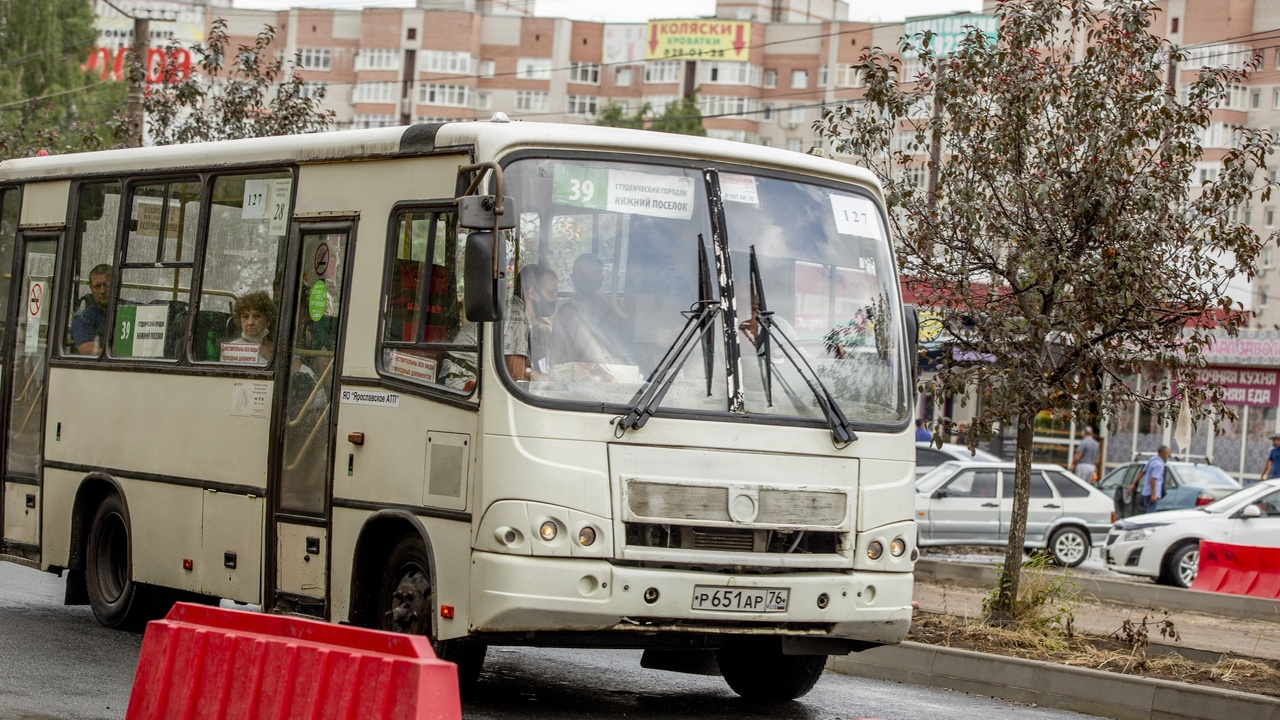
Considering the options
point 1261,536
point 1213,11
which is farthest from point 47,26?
point 1261,536

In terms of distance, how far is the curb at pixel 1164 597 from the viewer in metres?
17.8

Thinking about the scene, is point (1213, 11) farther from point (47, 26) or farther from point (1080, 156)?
point (1080, 156)

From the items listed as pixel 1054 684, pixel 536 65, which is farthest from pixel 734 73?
pixel 1054 684

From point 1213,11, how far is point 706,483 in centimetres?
7248

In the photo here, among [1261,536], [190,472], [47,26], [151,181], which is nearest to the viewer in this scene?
[190,472]

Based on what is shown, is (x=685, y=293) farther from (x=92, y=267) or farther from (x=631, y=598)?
(x=92, y=267)

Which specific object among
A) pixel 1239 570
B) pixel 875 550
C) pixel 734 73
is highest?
pixel 734 73

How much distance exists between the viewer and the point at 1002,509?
25078 millimetres

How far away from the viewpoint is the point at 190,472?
35.4 ft

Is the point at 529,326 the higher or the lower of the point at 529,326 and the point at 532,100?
the lower

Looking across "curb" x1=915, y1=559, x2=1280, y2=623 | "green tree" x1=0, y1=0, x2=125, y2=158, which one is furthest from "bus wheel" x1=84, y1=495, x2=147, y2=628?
"green tree" x1=0, y1=0, x2=125, y2=158

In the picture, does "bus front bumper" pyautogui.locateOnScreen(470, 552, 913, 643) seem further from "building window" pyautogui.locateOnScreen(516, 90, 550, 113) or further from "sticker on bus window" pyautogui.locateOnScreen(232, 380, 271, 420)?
"building window" pyautogui.locateOnScreen(516, 90, 550, 113)

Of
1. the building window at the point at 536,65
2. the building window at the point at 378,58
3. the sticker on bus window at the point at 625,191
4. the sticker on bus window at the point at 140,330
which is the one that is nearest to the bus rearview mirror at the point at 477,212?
the sticker on bus window at the point at 625,191

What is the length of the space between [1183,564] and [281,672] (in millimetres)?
16914
